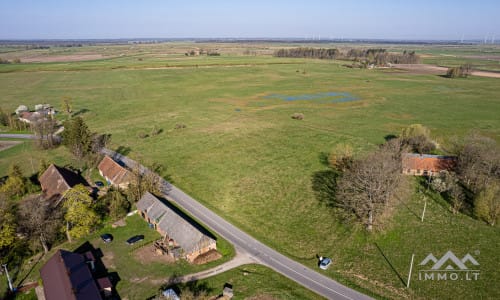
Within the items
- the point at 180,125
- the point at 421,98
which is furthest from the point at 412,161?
the point at 421,98

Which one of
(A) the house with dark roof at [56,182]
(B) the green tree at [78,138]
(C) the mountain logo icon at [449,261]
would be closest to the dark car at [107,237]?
(A) the house with dark roof at [56,182]

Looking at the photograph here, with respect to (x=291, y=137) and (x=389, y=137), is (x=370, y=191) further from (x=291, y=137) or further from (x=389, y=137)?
(x=389, y=137)

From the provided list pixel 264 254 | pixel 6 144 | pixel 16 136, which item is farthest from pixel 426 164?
pixel 16 136

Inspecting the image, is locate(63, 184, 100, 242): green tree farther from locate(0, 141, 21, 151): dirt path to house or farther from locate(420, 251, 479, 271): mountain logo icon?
locate(0, 141, 21, 151): dirt path to house

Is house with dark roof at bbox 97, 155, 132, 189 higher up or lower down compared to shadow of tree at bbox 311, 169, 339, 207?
higher up

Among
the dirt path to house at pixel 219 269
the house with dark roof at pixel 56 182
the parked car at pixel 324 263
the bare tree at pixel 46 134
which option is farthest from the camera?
the bare tree at pixel 46 134

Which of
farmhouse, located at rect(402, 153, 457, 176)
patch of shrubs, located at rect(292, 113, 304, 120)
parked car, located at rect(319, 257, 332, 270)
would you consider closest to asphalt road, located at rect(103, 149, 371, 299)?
parked car, located at rect(319, 257, 332, 270)

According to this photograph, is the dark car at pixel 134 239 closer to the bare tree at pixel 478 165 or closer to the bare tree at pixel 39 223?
the bare tree at pixel 39 223
